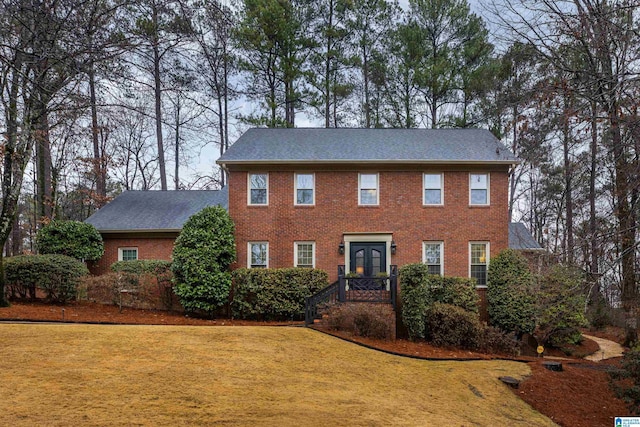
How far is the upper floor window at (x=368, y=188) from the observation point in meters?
16.3

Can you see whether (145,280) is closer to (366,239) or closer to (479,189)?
(366,239)

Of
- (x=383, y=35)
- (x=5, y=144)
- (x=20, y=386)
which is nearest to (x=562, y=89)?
(x=20, y=386)

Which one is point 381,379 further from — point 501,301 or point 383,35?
point 383,35

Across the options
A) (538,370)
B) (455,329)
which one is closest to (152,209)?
(455,329)

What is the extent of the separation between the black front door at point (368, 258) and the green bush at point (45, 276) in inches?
400

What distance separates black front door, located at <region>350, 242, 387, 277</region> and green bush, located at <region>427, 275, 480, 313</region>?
218cm

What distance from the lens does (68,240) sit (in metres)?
16.7

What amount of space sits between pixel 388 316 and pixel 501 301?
5035 mm

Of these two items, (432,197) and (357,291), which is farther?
(432,197)

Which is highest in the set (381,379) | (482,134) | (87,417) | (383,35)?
(383,35)

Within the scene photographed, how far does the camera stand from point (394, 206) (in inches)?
637

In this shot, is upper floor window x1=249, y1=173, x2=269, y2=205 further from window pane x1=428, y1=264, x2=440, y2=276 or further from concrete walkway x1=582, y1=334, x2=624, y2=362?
concrete walkway x1=582, y1=334, x2=624, y2=362

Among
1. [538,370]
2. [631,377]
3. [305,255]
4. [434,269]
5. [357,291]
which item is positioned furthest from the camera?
[305,255]

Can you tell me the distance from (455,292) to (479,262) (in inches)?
90.2
